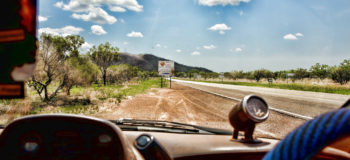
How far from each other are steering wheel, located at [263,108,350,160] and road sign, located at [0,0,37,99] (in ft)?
4.64

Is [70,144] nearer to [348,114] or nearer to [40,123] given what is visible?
[40,123]

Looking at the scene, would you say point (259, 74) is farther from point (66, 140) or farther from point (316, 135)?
point (316, 135)

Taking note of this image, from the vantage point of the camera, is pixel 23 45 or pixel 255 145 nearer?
pixel 23 45

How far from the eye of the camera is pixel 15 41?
56.6 inches

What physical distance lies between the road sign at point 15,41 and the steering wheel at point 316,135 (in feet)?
4.64

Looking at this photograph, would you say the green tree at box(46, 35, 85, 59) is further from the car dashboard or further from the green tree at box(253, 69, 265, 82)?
the green tree at box(253, 69, 265, 82)

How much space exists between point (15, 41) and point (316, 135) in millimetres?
1591

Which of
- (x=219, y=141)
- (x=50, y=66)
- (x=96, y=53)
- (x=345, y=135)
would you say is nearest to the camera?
(x=345, y=135)

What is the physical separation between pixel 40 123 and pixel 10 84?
284 mm

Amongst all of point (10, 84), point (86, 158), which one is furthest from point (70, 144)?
point (10, 84)

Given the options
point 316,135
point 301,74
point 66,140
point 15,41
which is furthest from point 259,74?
point 316,135

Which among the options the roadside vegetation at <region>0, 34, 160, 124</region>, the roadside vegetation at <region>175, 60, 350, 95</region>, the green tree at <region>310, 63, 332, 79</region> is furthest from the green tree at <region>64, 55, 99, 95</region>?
the green tree at <region>310, 63, 332, 79</region>

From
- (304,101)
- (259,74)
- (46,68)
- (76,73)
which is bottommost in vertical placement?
(304,101)

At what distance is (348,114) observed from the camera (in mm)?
675
